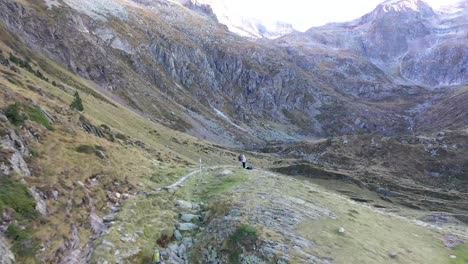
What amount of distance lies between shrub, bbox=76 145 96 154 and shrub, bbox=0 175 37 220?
868cm

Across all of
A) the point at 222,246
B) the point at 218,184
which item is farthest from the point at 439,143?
the point at 222,246

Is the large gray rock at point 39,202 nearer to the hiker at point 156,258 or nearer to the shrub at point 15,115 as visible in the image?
the hiker at point 156,258

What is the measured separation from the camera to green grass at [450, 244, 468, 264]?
27469 mm

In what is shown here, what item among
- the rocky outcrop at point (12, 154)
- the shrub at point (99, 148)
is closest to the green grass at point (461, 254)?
the shrub at point (99, 148)

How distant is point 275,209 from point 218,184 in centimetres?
990

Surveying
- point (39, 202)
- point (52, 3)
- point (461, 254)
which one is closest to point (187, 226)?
point (39, 202)

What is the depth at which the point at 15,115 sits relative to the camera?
2781cm

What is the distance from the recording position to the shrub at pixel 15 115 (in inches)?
1081

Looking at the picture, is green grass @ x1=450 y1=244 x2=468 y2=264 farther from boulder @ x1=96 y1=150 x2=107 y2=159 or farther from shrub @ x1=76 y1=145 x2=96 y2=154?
shrub @ x1=76 y1=145 x2=96 y2=154

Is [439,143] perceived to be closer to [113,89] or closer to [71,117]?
[113,89]

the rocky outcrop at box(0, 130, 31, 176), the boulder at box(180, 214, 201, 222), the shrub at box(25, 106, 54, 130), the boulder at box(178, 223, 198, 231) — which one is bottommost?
the boulder at box(178, 223, 198, 231)

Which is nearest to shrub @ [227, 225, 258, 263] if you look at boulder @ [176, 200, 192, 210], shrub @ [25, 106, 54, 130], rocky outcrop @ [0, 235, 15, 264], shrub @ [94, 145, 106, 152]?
boulder @ [176, 200, 192, 210]

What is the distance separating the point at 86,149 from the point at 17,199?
1079cm

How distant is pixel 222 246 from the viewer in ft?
75.3
